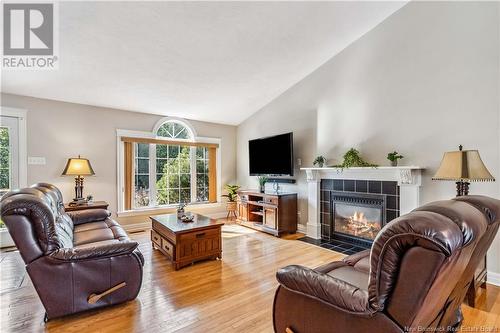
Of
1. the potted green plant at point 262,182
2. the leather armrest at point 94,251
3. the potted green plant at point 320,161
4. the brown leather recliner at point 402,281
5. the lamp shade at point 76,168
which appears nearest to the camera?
the brown leather recliner at point 402,281

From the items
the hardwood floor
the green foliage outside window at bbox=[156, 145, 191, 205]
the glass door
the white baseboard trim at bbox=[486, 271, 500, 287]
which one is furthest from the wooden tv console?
the glass door

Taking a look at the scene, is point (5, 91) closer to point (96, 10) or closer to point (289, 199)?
point (96, 10)

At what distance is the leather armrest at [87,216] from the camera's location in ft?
10.9

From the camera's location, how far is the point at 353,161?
143 inches

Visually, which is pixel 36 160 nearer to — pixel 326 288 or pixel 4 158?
pixel 4 158

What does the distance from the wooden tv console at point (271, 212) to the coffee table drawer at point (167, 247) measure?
1.95m

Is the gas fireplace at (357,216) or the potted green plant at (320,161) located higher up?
the potted green plant at (320,161)

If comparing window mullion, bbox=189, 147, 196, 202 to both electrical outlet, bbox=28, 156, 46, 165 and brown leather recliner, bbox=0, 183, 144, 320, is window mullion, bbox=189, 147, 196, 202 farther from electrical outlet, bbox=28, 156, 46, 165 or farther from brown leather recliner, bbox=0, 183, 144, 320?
brown leather recliner, bbox=0, 183, 144, 320

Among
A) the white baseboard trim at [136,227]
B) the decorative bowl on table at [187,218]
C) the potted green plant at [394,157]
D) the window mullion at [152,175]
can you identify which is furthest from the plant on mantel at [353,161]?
the white baseboard trim at [136,227]

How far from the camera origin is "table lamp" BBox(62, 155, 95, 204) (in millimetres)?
3852

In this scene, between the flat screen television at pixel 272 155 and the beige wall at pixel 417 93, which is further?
the flat screen television at pixel 272 155

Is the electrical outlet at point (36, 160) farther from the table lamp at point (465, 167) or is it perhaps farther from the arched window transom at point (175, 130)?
the table lamp at point (465, 167)

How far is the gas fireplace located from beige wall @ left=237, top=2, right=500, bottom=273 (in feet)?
1.94

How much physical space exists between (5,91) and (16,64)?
938 millimetres
